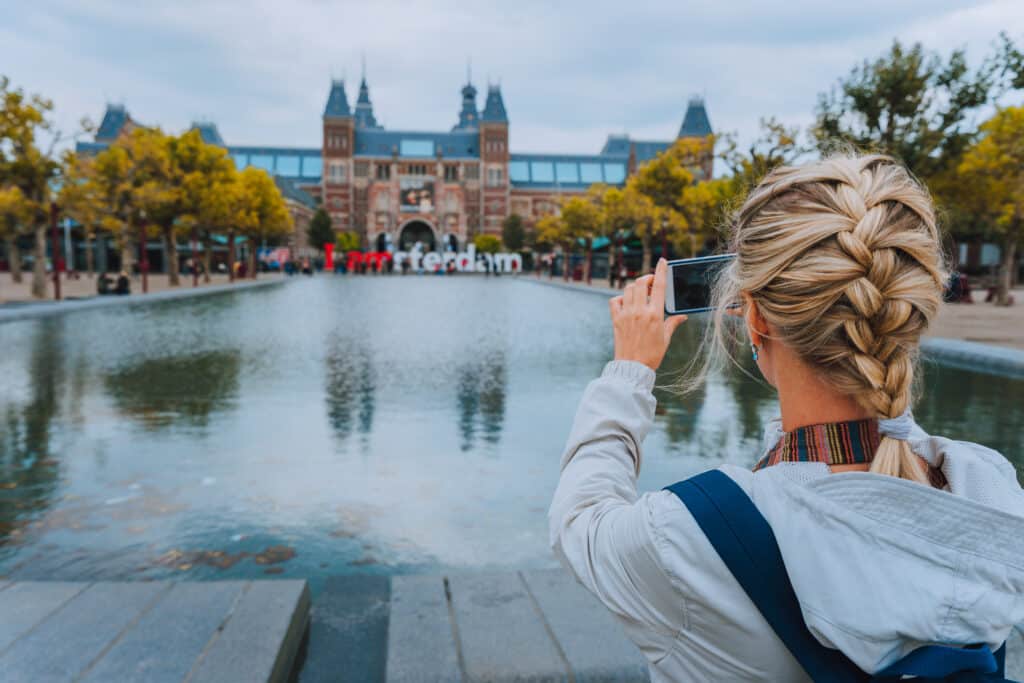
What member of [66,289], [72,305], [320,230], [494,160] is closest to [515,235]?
[494,160]

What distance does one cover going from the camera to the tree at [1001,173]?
17.9m

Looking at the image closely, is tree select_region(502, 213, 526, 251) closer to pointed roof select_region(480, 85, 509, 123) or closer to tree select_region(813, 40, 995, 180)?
pointed roof select_region(480, 85, 509, 123)

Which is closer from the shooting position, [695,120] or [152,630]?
[152,630]

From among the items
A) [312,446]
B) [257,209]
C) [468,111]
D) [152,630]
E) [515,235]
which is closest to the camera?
[152,630]

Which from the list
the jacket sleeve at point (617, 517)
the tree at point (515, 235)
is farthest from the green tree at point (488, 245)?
the jacket sleeve at point (617, 517)

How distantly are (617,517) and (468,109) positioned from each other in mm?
123346

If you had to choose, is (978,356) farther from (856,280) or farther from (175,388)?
(856,280)

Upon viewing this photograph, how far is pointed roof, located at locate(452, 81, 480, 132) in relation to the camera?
4631 inches

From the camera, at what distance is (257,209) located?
47.0m

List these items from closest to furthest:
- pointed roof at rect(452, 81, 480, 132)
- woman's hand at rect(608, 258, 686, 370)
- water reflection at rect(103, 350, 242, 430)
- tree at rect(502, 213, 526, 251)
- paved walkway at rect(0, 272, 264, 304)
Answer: woman's hand at rect(608, 258, 686, 370)
water reflection at rect(103, 350, 242, 430)
paved walkway at rect(0, 272, 264, 304)
tree at rect(502, 213, 526, 251)
pointed roof at rect(452, 81, 480, 132)

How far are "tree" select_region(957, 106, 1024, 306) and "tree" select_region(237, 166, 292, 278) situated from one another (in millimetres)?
30644

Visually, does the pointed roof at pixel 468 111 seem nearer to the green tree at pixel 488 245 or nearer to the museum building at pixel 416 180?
the museum building at pixel 416 180

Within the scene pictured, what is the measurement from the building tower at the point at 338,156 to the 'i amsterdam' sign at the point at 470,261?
18.7 metres

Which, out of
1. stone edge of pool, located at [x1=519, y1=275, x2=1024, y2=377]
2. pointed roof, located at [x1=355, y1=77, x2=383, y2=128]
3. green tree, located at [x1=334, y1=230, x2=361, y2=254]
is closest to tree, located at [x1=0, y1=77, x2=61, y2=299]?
stone edge of pool, located at [x1=519, y1=275, x2=1024, y2=377]
